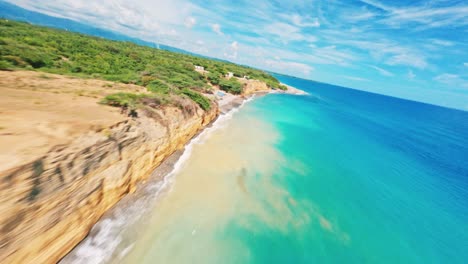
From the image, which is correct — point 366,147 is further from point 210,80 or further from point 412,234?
point 210,80

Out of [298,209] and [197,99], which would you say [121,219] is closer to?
[298,209]

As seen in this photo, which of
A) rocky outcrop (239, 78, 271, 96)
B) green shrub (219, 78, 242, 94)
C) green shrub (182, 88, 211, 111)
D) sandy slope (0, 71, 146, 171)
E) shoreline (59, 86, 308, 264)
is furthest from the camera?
rocky outcrop (239, 78, 271, 96)

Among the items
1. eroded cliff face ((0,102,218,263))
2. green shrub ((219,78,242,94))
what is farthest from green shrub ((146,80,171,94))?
green shrub ((219,78,242,94))

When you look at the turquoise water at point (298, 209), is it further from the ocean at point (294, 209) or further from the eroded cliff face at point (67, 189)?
the eroded cliff face at point (67, 189)

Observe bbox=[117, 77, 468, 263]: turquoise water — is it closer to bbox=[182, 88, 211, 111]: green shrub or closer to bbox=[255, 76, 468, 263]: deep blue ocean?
bbox=[255, 76, 468, 263]: deep blue ocean

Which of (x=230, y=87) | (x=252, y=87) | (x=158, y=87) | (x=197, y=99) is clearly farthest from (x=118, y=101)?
(x=252, y=87)

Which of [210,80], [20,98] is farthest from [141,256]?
[210,80]

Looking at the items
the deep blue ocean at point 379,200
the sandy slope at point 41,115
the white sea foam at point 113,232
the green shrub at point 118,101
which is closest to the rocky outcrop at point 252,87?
the deep blue ocean at point 379,200
